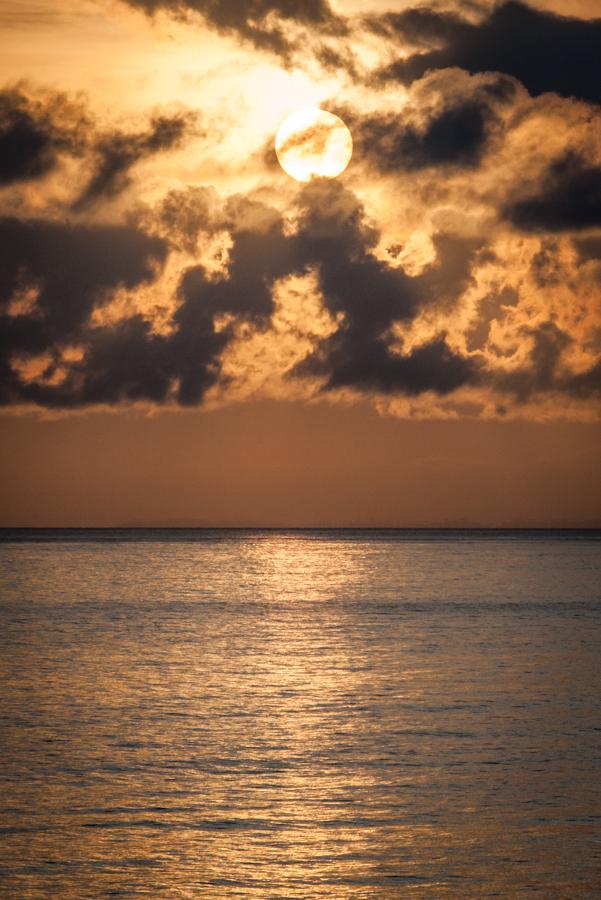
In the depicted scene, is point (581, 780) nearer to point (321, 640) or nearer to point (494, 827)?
point (494, 827)

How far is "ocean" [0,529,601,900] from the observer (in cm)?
1889

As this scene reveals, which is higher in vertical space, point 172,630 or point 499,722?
point 172,630

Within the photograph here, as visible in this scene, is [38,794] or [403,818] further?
[38,794]

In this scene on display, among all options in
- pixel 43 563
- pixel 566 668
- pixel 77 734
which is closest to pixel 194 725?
pixel 77 734

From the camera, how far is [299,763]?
27.2 metres

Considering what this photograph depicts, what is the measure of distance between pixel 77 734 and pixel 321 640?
29495 millimetres

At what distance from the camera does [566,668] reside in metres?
47.5

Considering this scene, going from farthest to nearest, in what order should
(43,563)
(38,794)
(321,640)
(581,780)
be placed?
(43,563), (321,640), (581,780), (38,794)

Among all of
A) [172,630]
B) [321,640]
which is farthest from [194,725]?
[172,630]

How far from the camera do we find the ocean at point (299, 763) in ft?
62.0

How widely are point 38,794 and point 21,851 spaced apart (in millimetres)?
4244

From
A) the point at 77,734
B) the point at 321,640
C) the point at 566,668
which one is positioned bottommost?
the point at 77,734

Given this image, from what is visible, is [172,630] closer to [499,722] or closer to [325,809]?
[499,722]

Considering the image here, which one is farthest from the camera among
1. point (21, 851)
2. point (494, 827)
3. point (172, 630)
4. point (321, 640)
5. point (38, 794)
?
point (172, 630)
